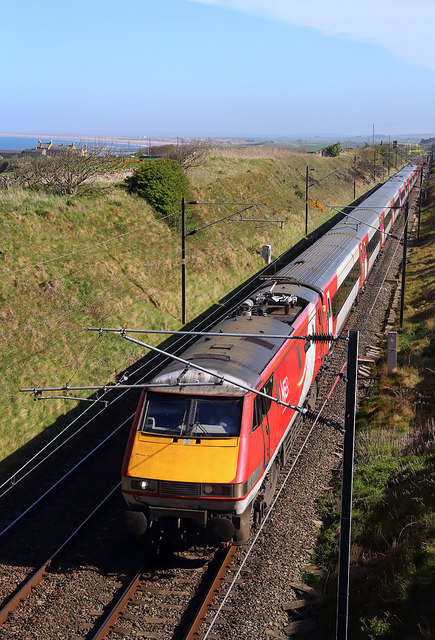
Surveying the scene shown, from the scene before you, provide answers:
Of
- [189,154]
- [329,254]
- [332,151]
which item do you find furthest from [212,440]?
[332,151]

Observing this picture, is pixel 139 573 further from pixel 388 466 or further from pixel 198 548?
pixel 388 466

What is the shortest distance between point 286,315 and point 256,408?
15.4 ft

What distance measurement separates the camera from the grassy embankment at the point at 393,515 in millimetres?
9125

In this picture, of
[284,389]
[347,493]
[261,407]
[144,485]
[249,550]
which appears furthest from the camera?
[284,389]

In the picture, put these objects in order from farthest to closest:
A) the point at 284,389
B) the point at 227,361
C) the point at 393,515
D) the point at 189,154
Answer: the point at 189,154
the point at 284,389
the point at 393,515
the point at 227,361

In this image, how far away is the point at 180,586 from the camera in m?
10.5

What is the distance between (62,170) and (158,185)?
5830 millimetres

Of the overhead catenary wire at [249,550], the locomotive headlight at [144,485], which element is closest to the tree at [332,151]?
the overhead catenary wire at [249,550]

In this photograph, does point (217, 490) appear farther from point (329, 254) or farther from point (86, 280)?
point (86, 280)

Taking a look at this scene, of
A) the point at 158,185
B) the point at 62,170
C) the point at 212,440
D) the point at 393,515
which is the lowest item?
the point at 393,515

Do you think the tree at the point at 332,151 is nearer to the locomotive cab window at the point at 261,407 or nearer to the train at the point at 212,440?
the train at the point at 212,440

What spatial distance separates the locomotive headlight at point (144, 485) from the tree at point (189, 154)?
3678 cm

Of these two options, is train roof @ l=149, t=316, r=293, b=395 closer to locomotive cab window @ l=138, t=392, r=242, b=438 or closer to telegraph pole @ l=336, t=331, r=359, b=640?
locomotive cab window @ l=138, t=392, r=242, b=438

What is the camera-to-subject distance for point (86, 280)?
25438mm
